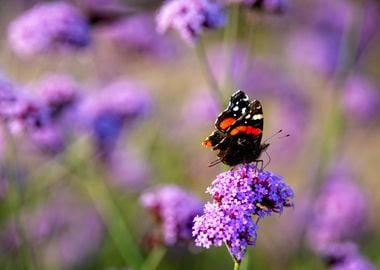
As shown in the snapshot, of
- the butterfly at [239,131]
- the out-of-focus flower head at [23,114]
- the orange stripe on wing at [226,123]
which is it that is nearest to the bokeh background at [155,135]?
→ the out-of-focus flower head at [23,114]

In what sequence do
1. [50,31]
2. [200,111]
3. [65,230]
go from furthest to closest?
[200,111] < [65,230] < [50,31]

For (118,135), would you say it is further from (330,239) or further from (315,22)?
(315,22)

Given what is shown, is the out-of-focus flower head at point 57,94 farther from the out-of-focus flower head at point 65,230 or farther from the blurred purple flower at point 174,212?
the blurred purple flower at point 174,212

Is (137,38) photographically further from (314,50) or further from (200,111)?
(314,50)

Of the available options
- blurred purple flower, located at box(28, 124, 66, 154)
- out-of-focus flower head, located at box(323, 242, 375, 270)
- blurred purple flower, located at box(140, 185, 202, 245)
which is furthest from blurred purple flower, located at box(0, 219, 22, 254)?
out-of-focus flower head, located at box(323, 242, 375, 270)

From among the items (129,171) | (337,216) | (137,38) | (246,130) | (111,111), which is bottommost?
(246,130)

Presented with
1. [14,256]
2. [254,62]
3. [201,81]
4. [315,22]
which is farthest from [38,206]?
[201,81]

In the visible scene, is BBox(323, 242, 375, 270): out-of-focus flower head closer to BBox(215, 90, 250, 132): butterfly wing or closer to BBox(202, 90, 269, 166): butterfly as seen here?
BBox(202, 90, 269, 166): butterfly

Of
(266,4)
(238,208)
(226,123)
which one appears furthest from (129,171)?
(238,208)
